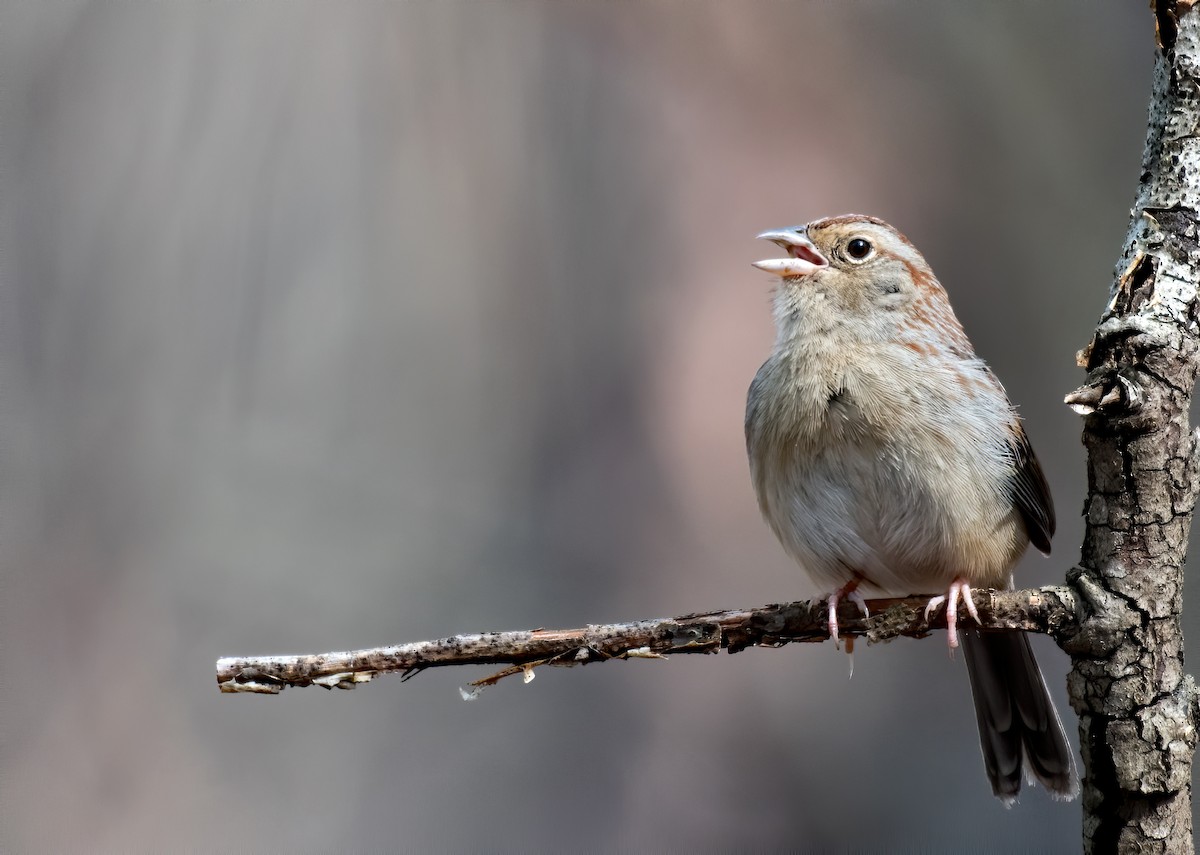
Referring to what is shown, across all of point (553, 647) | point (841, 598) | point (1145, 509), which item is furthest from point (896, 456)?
point (553, 647)

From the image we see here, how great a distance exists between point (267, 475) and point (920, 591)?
220 cm

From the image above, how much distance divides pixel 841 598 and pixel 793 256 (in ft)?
2.97

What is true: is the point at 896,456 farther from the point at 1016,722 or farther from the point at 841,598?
the point at 1016,722

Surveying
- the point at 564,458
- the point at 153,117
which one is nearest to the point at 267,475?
the point at 564,458

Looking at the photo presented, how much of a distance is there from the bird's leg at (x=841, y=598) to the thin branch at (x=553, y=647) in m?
0.19

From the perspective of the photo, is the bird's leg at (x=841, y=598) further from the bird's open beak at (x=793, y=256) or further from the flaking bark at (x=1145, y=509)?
the bird's open beak at (x=793, y=256)

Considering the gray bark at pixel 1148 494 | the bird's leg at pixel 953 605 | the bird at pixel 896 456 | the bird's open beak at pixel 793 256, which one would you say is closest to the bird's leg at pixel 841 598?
the bird at pixel 896 456

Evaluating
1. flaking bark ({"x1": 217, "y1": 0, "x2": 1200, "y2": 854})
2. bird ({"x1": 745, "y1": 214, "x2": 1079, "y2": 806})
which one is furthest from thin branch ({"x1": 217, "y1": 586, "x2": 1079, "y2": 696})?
bird ({"x1": 745, "y1": 214, "x2": 1079, "y2": 806})

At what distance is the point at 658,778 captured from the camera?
365 cm

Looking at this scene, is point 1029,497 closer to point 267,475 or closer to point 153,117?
point 267,475

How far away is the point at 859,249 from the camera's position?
9.04 feet

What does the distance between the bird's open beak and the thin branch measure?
0.99 metres

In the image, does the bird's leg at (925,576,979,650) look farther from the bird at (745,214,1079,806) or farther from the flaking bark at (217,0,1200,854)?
the flaking bark at (217,0,1200,854)

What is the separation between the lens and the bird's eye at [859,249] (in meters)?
2.75
